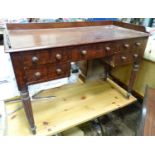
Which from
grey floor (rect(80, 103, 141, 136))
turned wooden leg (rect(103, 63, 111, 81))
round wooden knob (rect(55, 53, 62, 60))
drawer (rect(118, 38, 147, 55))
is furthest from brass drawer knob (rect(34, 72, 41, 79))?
turned wooden leg (rect(103, 63, 111, 81))

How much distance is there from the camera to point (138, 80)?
151 cm

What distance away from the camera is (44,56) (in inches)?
31.0

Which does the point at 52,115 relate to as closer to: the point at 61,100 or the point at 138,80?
the point at 61,100

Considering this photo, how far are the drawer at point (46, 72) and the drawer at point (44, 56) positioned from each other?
0.10ft

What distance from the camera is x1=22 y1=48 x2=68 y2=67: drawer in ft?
2.45

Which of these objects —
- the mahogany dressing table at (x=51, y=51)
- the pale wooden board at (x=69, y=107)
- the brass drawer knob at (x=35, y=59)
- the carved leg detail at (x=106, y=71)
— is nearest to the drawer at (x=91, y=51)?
the mahogany dressing table at (x=51, y=51)

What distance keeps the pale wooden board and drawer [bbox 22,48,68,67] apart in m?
0.54

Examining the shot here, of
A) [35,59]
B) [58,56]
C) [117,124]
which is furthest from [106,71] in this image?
[35,59]

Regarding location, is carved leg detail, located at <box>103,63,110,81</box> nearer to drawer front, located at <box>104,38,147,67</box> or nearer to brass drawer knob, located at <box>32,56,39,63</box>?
drawer front, located at <box>104,38,147,67</box>

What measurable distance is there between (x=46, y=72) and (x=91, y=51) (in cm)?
32

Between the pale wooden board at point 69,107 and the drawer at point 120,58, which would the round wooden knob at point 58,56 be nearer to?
the drawer at point 120,58

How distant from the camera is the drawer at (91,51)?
88 centimetres

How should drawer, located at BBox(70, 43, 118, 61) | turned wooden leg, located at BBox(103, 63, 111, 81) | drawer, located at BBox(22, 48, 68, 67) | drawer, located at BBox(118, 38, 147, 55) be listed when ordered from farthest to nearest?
1. turned wooden leg, located at BBox(103, 63, 111, 81)
2. drawer, located at BBox(118, 38, 147, 55)
3. drawer, located at BBox(70, 43, 118, 61)
4. drawer, located at BBox(22, 48, 68, 67)
